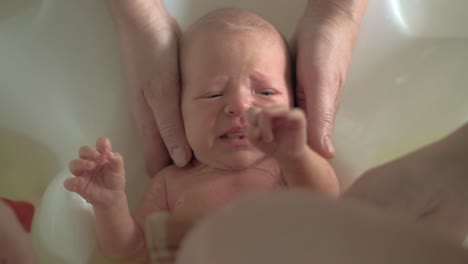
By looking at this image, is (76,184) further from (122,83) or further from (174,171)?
(122,83)

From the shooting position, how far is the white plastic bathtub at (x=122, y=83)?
2.78ft

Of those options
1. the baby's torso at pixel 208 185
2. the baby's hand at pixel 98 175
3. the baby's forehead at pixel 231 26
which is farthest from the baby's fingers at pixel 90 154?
the baby's forehead at pixel 231 26

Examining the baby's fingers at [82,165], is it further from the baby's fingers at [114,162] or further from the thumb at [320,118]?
the thumb at [320,118]

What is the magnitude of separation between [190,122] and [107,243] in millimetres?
220

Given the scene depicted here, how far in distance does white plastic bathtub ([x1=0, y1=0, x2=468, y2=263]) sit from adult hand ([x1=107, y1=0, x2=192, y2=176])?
0.05m

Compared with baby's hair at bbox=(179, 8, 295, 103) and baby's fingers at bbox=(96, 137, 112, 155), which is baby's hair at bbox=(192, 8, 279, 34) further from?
baby's fingers at bbox=(96, 137, 112, 155)

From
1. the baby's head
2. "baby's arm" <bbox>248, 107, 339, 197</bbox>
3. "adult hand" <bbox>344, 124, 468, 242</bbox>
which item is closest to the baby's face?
the baby's head

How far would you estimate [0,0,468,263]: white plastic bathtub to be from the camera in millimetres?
847

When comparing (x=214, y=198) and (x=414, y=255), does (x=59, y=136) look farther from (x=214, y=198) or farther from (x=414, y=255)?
(x=414, y=255)

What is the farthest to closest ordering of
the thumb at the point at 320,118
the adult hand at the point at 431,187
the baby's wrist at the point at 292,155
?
the thumb at the point at 320,118
the baby's wrist at the point at 292,155
the adult hand at the point at 431,187

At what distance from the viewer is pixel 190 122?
30.6 inches

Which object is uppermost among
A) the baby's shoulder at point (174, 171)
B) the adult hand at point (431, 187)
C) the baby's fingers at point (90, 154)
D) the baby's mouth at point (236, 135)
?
the adult hand at point (431, 187)

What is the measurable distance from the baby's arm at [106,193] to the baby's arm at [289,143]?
0.21m

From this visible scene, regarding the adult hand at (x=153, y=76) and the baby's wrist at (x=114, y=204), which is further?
the adult hand at (x=153, y=76)
